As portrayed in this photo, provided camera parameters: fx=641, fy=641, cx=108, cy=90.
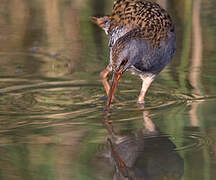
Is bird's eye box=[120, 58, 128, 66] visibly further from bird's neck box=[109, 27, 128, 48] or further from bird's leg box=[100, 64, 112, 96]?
bird's leg box=[100, 64, 112, 96]

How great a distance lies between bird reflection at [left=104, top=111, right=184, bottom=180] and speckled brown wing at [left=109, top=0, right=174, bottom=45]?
1455 mm

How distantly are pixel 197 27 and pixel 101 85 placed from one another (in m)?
2.71

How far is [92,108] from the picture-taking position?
6562mm

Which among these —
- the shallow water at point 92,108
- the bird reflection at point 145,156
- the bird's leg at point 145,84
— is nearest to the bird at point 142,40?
the bird's leg at point 145,84

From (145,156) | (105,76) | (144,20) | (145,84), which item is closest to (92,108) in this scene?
(145,84)

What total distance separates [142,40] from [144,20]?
0.42m

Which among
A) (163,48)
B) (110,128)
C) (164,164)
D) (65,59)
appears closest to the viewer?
(164,164)

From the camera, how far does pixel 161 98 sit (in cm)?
685

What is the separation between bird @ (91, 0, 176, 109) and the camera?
253 inches

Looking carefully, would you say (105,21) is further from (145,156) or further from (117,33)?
(145,156)

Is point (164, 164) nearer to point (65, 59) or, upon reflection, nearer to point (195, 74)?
point (195, 74)

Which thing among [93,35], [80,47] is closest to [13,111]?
[80,47]

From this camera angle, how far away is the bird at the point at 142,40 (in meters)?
6.44

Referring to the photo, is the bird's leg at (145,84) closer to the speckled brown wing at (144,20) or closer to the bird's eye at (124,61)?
the speckled brown wing at (144,20)
